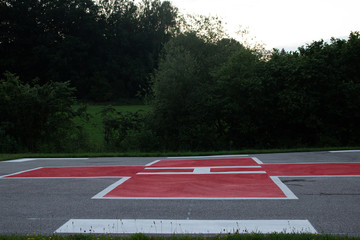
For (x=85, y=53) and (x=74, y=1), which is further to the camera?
(x=74, y=1)

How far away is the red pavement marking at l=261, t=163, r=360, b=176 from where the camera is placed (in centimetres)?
940

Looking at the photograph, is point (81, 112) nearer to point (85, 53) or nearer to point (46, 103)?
point (46, 103)

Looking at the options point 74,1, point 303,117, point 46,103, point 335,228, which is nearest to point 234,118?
point 303,117

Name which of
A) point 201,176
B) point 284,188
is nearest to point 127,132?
point 201,176

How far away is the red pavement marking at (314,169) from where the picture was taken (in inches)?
370

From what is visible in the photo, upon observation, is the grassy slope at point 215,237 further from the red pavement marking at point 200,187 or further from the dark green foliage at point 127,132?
the dark green foliage at point 127,132

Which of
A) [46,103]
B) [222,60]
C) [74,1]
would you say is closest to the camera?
[46,103]

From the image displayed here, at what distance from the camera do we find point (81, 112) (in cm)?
1872

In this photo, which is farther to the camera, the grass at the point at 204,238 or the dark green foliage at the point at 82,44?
the dark green foliage at the point at 82,44

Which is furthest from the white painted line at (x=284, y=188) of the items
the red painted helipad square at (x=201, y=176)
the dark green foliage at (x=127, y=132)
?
the dark green foliage at (x=127, y=132)

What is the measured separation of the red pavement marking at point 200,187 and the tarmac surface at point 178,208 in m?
0.39

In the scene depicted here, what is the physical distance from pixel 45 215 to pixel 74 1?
74096 mm

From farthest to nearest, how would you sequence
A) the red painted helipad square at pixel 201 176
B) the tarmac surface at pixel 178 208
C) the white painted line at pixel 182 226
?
the red painted helipad square at pixel 201 176
the tarmac surface at pixel 178 208
the white painted line at pixel 182 226

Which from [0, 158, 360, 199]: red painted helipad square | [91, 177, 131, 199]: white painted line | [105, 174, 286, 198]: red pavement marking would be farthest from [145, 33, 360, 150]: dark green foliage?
[91, 177, 131, 199]: white painted line
